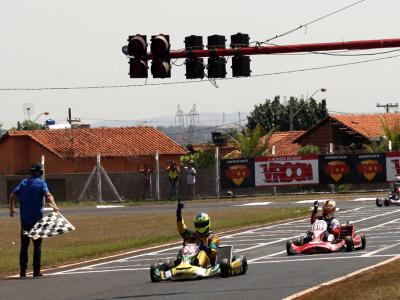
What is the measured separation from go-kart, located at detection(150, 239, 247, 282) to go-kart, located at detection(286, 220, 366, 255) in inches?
170

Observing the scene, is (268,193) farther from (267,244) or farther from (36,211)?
(36,211)

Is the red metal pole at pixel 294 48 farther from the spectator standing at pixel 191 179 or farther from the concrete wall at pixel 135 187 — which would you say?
the concrete wall at pixel 135 187

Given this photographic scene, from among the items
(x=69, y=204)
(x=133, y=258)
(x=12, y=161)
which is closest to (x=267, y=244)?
(x=133, y=258)

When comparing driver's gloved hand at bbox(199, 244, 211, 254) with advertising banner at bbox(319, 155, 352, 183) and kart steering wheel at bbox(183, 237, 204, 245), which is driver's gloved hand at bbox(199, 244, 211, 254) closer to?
kart steering wheel at bbox(183, 237, 204, 245)

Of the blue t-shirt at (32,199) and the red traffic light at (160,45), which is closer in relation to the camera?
the blue t-shirt at (32,199)

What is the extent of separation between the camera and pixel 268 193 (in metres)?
58.7

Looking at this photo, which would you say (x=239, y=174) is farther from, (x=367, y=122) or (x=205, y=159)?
(x=367, y=122)

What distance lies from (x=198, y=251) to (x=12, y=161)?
5882cm

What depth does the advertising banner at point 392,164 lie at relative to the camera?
55.9 metres

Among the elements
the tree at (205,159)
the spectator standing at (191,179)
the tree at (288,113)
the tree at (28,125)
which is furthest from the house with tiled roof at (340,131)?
the tree at (28,125)

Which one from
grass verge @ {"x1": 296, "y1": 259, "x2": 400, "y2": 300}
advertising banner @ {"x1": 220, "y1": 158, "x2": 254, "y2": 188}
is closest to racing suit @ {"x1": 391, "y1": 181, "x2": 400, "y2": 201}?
advertising banner @ {"x1": 220, "y1": 158, "x2": 254, "y2": 188}

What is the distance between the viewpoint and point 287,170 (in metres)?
57.3

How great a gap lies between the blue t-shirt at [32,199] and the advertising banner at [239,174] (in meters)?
36.9

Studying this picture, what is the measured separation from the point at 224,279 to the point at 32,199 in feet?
12.9
